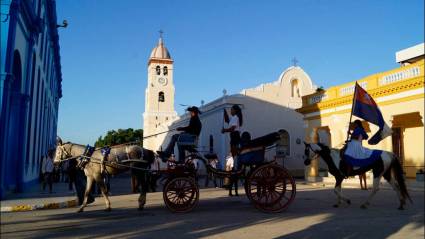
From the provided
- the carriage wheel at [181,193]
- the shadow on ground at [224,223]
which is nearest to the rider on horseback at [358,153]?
the shadow on ground at [224,223]

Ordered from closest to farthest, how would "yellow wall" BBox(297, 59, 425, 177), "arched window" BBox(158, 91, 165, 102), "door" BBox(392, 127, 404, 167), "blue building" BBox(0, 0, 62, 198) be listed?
1. "blue building" BBox(0, 0, 62, 198)
2. "yellow wall" BBox(297, 59, 425, 177)
3. "door" BBox(392, 127, 404, 167)
4. "arched window" BBox(158, 91, 165, 102)

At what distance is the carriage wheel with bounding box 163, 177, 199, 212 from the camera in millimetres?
8516

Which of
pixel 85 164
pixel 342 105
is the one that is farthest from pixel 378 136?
pixel 342 105

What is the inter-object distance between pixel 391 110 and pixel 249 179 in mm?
11177

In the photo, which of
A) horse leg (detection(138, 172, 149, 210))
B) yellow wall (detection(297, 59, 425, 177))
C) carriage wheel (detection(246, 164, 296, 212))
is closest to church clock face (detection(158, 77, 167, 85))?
yellow wall (detection(297, 59, 425, 177))

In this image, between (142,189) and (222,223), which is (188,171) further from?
(222,223)

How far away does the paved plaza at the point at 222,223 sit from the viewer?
617cm

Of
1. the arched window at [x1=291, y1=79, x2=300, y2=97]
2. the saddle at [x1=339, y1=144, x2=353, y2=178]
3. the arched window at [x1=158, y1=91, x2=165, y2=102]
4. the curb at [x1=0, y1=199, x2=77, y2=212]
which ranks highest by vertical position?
the arched window at [x1=158, y1=91, x2=165, y2=102]

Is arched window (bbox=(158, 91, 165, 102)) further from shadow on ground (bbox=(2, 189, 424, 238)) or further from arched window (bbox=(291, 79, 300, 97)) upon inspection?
shadow on ground (bbox=(2, 189, 424, 238))

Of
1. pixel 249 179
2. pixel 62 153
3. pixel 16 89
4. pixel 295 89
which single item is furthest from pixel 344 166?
pixel 295 89

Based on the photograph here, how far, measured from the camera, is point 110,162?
29.2 ft

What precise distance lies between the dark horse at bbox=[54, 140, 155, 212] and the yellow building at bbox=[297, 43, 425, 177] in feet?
34.9

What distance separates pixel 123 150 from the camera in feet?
29.8

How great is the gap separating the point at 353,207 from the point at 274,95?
21.0 m
